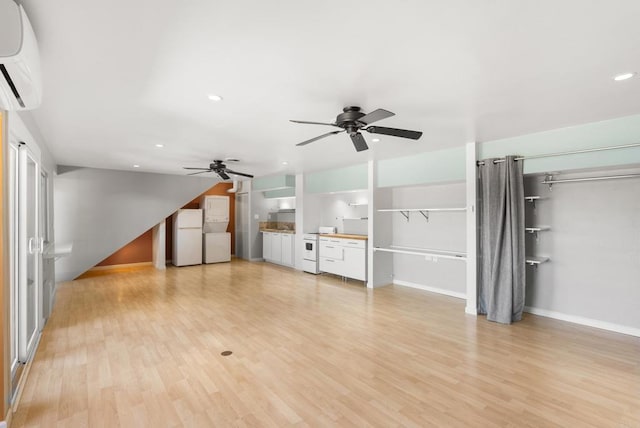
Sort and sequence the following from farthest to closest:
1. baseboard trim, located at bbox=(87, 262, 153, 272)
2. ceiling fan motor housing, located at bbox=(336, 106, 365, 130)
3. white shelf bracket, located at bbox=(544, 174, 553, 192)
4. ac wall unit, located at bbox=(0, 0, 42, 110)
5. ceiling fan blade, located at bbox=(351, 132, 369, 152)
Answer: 1. baseboard trim, located at bbox=(87, 262, 153, 272)
2. white shelf bracket, located at bbox=(544, 174, 553, 192)
3. ceiling fan blade, located at bbox=(351, 132, 369, 152)
4. ceiling fan motor housing, located at bbox=(336, 106, 365, 130)
5. ac wall unit, located at bbox=(0, 0, 42, 110)

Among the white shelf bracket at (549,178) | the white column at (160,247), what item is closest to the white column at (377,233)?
the white shelf bracket at (549,178)

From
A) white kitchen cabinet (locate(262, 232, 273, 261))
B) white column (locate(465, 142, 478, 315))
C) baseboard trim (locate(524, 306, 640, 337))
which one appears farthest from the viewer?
white kitchen cabinet (locate(262, 232, 273, 261))

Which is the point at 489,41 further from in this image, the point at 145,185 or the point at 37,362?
the point at 145,185

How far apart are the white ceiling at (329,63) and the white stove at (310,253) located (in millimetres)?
3646

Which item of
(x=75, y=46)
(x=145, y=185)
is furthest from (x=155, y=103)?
(x=145, y=185)

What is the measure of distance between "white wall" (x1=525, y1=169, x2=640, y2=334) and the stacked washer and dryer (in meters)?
6.99

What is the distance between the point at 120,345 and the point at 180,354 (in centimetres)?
75

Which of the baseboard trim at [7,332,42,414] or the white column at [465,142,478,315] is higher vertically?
the white column at [465,142,478,315]

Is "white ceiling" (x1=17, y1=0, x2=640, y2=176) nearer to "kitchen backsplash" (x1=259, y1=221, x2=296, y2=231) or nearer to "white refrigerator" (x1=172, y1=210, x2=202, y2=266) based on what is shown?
"white refrigerator" (x1=172, y1=210, x2=202, y2=266)

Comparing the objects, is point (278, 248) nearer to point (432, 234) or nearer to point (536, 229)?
point (432, 234)

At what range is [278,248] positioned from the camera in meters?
8.30

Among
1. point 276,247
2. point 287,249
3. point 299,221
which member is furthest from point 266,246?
point 299,221

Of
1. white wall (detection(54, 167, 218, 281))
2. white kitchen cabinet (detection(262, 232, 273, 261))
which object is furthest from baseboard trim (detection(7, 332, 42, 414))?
white kitchen cabinet (detection(262, 232, 273, 261))

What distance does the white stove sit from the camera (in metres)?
6.93
